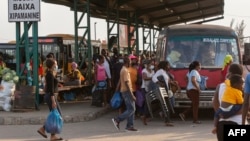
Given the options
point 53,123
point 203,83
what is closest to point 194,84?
point 203,83

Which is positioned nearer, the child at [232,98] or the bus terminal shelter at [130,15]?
the child at [232,98]

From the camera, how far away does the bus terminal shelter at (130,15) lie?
50.8 ft

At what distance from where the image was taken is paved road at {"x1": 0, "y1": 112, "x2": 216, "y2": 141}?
1088 centimetres

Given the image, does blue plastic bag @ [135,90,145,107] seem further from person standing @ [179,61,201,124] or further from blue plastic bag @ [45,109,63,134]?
blue plastic bag @ [45,109,63,134]

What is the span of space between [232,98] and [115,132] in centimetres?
572

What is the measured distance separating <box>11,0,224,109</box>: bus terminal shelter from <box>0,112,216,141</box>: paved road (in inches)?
114

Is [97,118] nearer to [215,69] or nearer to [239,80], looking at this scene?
[215,69]

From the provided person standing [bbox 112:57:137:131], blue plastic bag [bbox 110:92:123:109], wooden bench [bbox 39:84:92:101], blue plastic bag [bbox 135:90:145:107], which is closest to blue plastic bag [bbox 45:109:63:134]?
person standing [bbox 112:57:137:131]

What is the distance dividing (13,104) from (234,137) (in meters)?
10.3

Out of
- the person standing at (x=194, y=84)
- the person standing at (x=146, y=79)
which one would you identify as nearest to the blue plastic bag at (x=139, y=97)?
the person standing at (x=146, y=79)

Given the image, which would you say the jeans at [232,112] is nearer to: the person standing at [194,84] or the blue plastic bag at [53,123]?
the blue plastic bag at [53,123]

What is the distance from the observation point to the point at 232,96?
640 centimetres

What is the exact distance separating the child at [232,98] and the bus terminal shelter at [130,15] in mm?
9513

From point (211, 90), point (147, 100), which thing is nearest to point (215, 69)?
point (211, 90)
